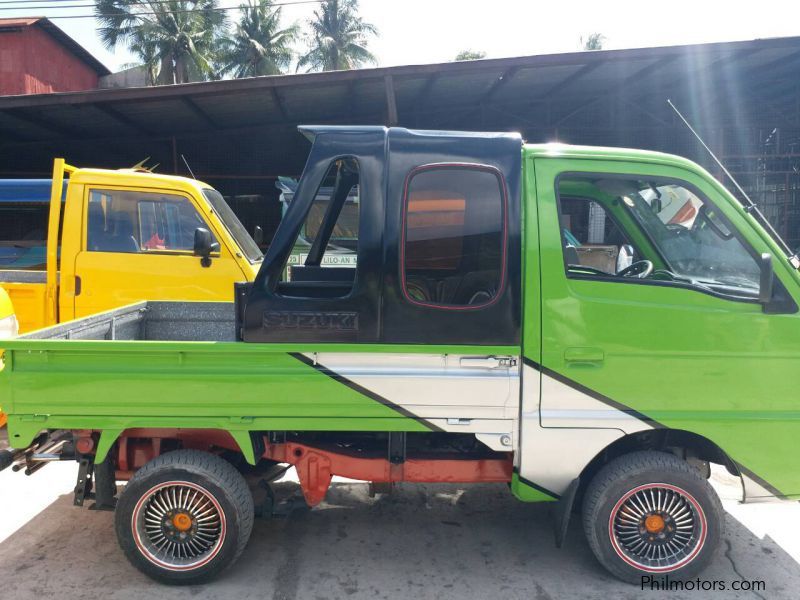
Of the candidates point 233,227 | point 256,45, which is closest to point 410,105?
point 233,227

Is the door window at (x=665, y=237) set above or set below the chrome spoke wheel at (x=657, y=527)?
above

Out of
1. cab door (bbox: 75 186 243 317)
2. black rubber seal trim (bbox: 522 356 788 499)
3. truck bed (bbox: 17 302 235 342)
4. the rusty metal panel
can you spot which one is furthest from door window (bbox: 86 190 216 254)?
the rusty metal panel

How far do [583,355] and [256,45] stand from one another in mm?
32517

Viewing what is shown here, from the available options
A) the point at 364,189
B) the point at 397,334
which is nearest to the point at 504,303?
the point at 397,334

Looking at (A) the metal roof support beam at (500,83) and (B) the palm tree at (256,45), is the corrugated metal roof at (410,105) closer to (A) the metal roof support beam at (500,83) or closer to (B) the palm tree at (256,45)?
(A) the metal roof support beam at (500,83)

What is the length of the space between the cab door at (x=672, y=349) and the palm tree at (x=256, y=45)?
103 feet

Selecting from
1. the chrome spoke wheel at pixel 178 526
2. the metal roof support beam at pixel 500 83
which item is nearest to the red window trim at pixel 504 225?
the chrome spoke wheel at pixel 178 526

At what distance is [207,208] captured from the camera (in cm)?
593

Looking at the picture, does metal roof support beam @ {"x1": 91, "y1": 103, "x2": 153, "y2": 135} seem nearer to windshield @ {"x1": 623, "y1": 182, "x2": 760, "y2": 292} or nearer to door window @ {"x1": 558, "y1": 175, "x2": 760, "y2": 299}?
door window @ {"x1": 558, "y1": 175, "x2": 760, "y2": 299}

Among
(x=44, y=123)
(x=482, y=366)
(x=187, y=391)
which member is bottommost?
(x=187, y=391)

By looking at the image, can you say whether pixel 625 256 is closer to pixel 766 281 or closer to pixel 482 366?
pixel 766 281

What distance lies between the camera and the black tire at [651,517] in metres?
3.27

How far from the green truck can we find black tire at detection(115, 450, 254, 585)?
0.01 m

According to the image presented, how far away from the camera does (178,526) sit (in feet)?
10.9
